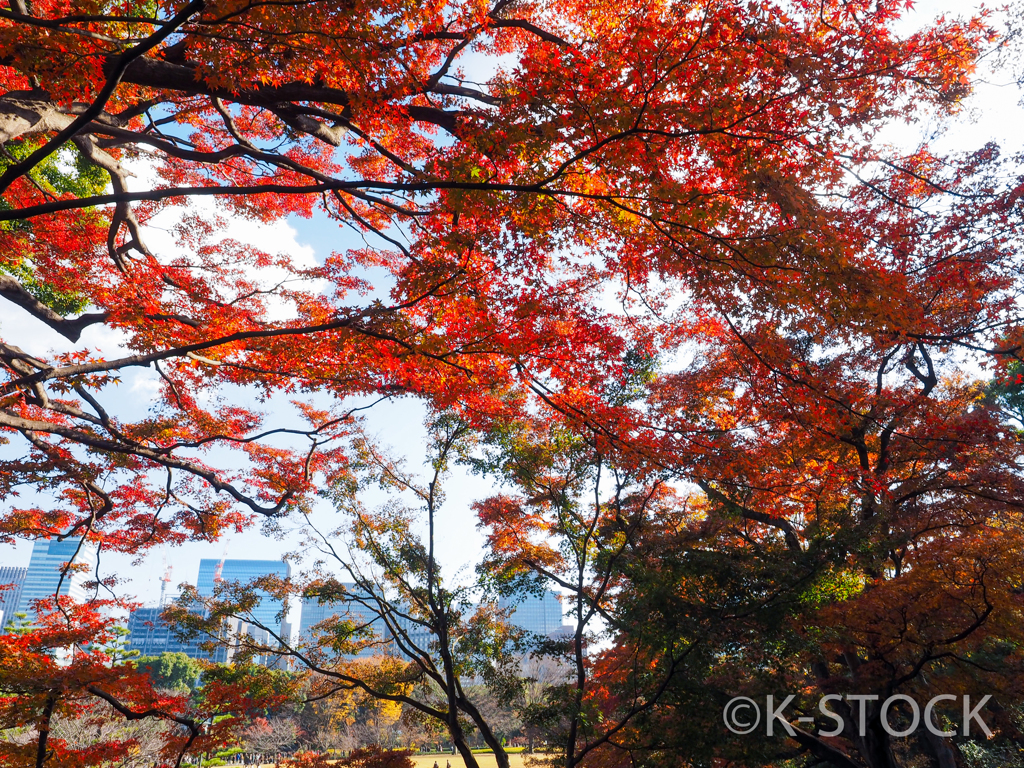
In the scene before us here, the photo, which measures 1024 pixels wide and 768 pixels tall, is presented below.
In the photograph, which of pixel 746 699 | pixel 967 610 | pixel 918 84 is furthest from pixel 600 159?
pixel 967 610

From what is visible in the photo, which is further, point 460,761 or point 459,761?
point 459,761

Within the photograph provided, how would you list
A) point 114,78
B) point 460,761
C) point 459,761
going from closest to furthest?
1. point 114,78
2. point 460,761
3. point 459,761

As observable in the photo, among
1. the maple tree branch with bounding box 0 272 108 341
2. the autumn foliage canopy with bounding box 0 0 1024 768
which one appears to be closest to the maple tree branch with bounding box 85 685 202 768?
the autumn foliage canopy with bounding box 0 0 1024 768

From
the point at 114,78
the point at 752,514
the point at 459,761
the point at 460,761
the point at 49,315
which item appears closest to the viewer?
the point at 114,78

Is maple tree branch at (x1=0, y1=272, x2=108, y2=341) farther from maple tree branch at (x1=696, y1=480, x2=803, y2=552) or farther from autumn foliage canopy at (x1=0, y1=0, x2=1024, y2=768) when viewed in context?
maple tree branch at (x1=696, y1=480, x2=803, y2=552)

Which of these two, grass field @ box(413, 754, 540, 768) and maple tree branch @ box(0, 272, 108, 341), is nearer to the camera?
maple tree branch @ box(0, 272, 108, 341)

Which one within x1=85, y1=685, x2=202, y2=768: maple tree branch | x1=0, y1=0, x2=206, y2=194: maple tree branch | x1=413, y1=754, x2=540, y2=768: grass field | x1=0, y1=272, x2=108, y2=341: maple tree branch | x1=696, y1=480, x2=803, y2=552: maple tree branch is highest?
x1=0, y1=272, x2=108, y2=341: maple tree branch

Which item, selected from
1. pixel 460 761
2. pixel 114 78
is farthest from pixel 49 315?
pixel 460 761

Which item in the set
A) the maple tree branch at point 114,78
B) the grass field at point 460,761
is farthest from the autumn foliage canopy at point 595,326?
the grass field at point 460,761

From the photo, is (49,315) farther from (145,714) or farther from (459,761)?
(459,761)

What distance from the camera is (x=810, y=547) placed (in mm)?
6672

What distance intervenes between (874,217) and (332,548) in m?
9.87

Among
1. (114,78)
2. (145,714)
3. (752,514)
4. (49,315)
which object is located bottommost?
(145,714)

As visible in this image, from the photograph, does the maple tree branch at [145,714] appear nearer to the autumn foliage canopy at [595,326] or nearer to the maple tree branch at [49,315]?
the autumn foliage canopy at [595,326]
